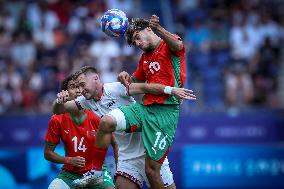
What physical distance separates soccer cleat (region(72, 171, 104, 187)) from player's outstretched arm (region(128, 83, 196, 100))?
1.11 meters

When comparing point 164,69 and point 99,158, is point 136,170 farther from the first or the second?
point 164,69

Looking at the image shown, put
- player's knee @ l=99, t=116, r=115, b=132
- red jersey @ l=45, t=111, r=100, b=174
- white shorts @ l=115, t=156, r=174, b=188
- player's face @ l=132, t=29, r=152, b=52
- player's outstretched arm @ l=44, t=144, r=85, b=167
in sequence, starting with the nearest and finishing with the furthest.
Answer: player's knee @ l=99, t=116, r=115, b=132 < player's face @ l=132, t=29, r=152, b=52 < player's outstretched arm @ l=44, t=144, r=85, b=167 < white shorts @ l=115, t=156, r=174, b=188 < red jersey @ l=45, t=111, r=100, b=174

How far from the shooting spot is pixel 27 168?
13.7m

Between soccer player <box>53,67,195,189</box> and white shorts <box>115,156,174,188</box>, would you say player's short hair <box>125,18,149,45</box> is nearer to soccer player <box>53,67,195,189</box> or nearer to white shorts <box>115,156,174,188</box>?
soccer player <box>53,67,195,189</box>

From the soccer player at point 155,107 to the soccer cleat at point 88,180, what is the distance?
7 centimetres

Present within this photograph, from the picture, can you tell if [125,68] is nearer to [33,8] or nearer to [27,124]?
[27,124]

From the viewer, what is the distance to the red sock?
9.35m

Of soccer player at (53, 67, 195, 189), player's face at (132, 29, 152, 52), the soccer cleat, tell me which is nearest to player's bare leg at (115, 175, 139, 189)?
soccer player at (53, 67, 195, 189)

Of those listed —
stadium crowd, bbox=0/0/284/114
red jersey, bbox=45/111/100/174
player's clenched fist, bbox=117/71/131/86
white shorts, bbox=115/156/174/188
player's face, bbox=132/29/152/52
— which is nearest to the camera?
player's face, bbox=132/29/152/52

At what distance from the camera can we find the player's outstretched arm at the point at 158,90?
29.9ft

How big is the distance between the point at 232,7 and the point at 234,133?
4.50 m

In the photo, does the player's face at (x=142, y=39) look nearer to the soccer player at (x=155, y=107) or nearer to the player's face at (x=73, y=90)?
the soccer player at (x=155, y=107)

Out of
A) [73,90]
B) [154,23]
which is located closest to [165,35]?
[154,23]

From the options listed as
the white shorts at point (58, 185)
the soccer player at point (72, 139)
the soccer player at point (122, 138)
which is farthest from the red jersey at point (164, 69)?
the white shorts at point (58, 185)
